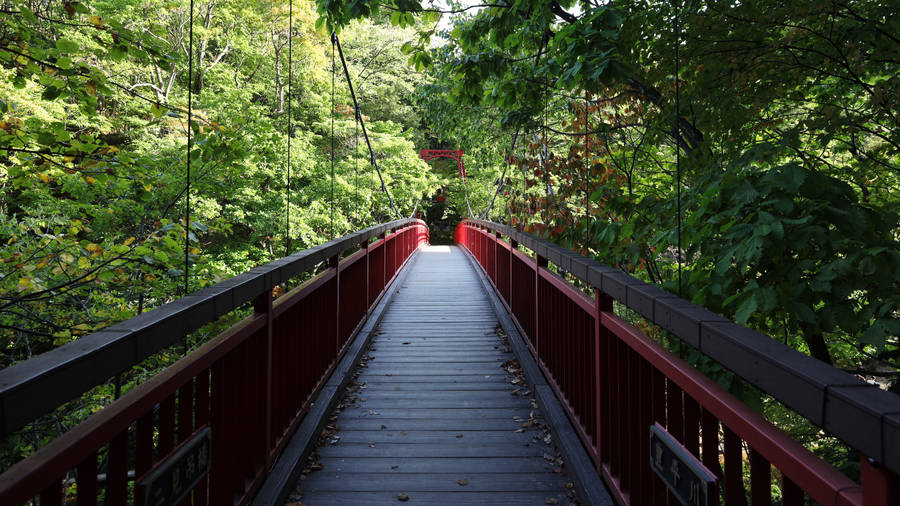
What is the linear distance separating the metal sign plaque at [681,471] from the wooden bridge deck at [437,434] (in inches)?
37.7

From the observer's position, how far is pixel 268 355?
2332 millimetres

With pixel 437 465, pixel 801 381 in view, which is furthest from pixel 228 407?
pixel 801 381

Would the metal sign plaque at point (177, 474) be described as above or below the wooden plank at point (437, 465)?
above

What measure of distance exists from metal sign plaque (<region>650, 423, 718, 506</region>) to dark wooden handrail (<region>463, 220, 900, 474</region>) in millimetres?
319

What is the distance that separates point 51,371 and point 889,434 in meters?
1.32

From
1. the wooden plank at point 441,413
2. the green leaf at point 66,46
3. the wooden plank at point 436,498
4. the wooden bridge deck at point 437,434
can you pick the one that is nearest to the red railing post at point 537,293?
the wooden bridge deck at point 437,434

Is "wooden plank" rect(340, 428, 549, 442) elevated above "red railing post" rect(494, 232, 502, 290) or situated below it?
below

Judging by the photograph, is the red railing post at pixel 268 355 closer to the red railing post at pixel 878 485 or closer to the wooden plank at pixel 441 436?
the wooden plank at pixel 441 436

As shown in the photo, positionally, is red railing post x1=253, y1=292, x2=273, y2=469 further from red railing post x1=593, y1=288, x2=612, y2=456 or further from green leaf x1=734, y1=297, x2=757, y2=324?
green leaf x1=734, y1=297, x2=757, y2=324

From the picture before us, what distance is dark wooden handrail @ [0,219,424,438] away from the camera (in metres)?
0.87

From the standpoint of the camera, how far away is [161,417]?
4.83 feet

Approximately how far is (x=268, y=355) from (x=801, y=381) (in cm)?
200

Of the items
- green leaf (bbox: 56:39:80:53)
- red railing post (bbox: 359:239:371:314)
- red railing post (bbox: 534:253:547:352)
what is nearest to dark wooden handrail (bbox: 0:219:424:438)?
red railing post (bbox: 534:253:547:352)

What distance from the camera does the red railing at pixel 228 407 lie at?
1061 millimetres
